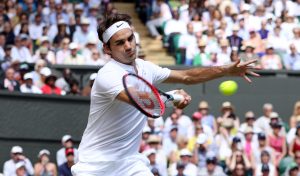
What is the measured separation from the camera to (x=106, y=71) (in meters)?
6.38

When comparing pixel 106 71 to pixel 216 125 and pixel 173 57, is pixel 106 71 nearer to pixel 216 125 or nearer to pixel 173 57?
pixel 216 125

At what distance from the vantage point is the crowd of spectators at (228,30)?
15.9 metres

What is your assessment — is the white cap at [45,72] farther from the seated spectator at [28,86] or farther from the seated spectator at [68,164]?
the seated spectator at [68,164]

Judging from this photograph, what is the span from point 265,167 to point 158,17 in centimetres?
574

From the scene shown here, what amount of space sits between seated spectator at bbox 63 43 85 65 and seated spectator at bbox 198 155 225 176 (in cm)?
347

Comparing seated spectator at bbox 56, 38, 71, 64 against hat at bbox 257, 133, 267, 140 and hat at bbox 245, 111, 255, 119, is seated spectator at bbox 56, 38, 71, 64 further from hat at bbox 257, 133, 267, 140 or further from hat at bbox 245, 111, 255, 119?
hat at bbox 257, 133, 267, 140

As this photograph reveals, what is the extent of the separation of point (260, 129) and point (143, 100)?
810cm

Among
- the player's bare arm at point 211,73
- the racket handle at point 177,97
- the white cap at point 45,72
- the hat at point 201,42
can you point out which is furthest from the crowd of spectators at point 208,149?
the racket handle at point 177,97

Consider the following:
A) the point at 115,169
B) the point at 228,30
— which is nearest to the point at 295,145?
the point at 228,30

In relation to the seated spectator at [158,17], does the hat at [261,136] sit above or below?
below

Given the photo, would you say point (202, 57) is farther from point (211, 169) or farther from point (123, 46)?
point (123, 46)

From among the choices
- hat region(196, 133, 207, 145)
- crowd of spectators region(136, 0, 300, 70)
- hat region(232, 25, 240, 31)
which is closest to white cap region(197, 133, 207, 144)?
hat region(196, 133, 207, 145)

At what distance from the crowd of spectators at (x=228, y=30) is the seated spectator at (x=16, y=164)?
394cm

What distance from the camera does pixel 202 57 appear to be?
15.9m
